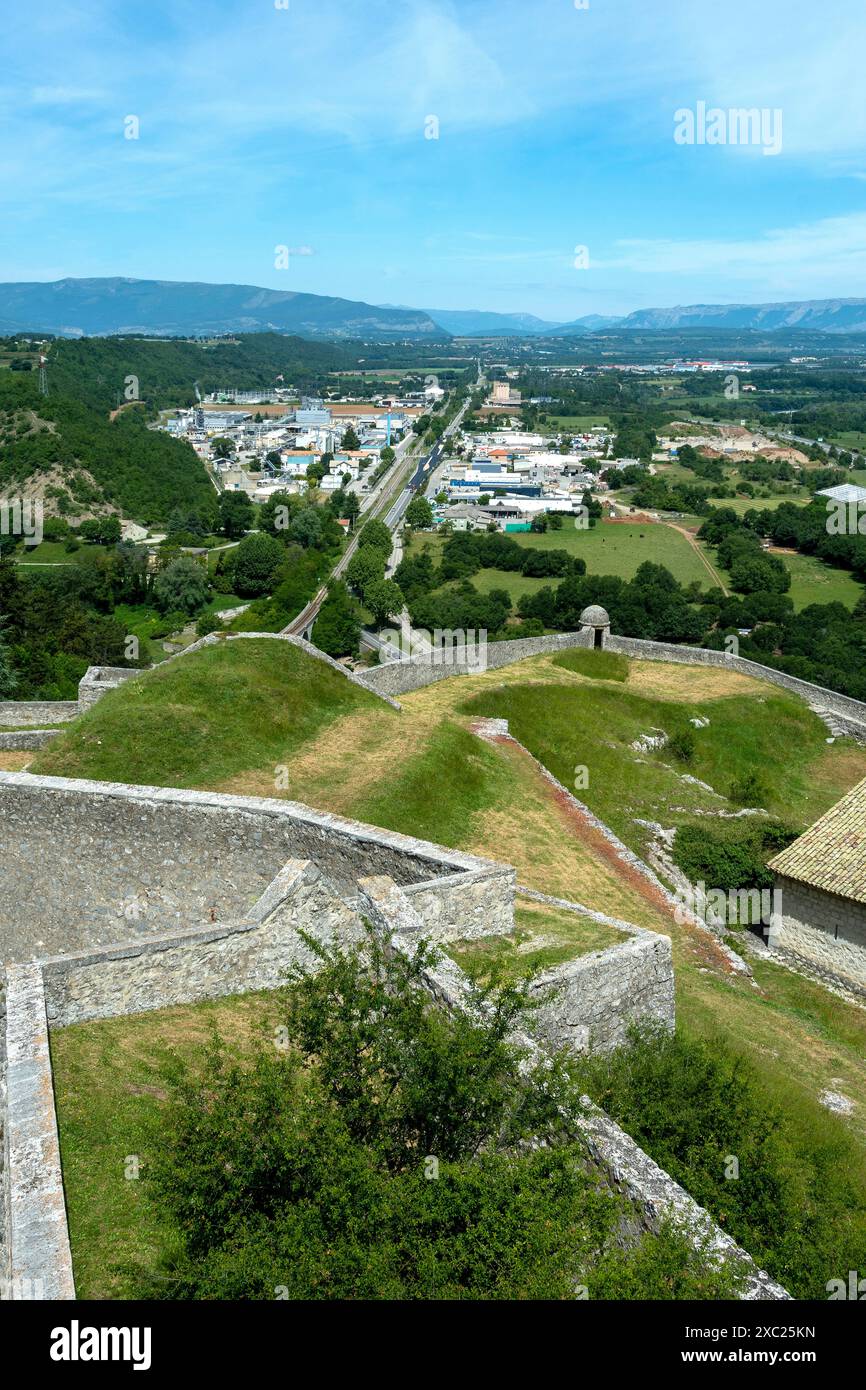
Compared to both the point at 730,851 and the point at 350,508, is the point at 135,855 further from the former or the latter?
the point at 350,508

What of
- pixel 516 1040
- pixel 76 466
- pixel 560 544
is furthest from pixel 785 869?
pixel 76 466

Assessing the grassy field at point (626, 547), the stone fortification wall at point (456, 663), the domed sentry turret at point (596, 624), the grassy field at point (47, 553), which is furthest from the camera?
the grassy field at point (47, 553)

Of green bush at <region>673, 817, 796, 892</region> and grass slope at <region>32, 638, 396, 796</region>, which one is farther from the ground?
grass slope at <region>32, 638, 396, 796</region>

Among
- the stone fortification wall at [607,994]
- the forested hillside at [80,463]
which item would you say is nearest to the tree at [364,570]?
the forested hillside at [80,463]

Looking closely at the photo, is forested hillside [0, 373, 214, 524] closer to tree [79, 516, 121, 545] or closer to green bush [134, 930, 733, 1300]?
tree [79, 516, 121, 545]

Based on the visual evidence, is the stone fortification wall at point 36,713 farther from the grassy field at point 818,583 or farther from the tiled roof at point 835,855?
the grassy field at point 818,583

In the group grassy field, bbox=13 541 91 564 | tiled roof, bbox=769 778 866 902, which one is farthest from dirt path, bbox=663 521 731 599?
tiled roof, bbox=769 778 866 902
